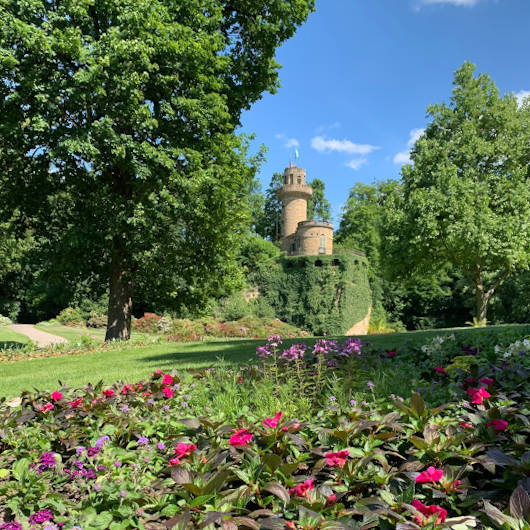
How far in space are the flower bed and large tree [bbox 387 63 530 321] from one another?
1291 cm

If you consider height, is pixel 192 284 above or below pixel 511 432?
above

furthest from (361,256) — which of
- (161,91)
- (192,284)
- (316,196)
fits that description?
(161,91)

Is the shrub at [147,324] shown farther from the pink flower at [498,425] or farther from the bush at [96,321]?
the pink flower at [498,425]

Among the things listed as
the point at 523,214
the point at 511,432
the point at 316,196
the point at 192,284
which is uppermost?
the point at 316,196

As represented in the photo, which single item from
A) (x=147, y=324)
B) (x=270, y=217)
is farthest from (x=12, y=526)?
(x=270, y=217)

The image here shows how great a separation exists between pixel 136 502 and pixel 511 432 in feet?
6.56

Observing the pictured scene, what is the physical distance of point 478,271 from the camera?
17.2m

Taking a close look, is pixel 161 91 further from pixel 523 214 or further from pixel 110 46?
pixel 523 214

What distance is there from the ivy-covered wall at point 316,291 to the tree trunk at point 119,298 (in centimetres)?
1936

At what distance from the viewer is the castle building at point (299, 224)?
Answer: 3269cm

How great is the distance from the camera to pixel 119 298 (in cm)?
1099

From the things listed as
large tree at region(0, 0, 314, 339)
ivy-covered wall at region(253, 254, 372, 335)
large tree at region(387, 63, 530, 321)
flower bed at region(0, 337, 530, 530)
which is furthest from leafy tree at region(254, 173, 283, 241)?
flower bed at region(0, 337, 530, 530)

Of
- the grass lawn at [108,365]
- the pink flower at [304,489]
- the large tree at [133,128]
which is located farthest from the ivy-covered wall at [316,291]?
the pink flower at [304,489]

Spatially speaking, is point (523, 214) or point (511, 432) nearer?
point (511, 432)
